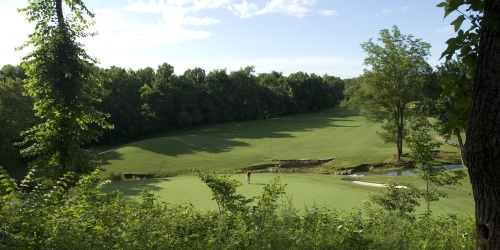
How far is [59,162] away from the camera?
1319 cm

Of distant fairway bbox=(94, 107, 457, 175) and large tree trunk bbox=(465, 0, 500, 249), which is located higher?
large tree trunk bbox=(465, 0, 500, 249)

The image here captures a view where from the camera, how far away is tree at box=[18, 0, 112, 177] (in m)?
12.1

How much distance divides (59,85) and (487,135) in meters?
12.6

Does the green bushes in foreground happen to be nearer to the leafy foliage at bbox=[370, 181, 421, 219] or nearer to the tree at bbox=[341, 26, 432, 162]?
the leafy foliage at bbox=[370, 181, 421, 219]

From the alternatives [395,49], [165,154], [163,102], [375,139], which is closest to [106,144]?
[163,102]

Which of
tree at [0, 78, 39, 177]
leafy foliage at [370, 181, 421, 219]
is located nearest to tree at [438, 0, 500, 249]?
leafy foliage at [370, 181, 421, 219]

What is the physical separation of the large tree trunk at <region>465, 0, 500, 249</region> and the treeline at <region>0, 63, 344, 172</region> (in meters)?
35.8

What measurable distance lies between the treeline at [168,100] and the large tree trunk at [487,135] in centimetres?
3578

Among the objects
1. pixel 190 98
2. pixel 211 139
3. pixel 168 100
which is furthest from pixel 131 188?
pixel 190 98

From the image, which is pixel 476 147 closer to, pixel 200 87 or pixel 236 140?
pixel 236 140

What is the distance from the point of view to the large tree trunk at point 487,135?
338cm

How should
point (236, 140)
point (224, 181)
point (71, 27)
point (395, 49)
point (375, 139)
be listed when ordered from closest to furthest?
point (224, 181), point (71, 27), point (395, 49), point (375, 139), point (236, 140)

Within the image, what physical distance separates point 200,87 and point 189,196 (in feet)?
162

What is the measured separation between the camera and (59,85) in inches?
488
